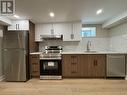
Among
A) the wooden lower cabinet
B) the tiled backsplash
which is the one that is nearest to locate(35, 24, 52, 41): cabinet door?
the tiled backsplash

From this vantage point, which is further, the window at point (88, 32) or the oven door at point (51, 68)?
the window at point (88, 32)

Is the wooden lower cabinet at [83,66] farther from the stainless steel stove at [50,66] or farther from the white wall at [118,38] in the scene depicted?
the white wall at [118,38]

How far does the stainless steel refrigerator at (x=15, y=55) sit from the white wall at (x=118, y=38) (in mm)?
3311

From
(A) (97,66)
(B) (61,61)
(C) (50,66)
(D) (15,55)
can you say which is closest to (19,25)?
(D) (15,55)

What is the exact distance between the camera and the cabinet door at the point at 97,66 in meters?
4.59

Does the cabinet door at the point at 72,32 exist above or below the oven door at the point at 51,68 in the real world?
above

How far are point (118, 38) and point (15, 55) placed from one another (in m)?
3.71

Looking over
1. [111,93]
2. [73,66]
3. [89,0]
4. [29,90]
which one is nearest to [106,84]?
[111,93]

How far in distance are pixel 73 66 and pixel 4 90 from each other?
7.51 ft

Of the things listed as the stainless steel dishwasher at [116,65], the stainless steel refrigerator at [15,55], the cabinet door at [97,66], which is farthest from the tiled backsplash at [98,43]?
the stainless steel refrigerator at [15,55]

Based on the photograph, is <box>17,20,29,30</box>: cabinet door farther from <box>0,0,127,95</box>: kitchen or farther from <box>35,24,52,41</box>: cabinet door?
<box>35,24,52,41</box>: cabinet door

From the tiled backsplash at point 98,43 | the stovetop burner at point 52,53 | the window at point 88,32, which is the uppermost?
the window at point 88,32

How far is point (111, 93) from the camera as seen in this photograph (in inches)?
129

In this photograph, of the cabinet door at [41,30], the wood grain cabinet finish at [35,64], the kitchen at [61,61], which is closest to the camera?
the kitchen at [61,61]
